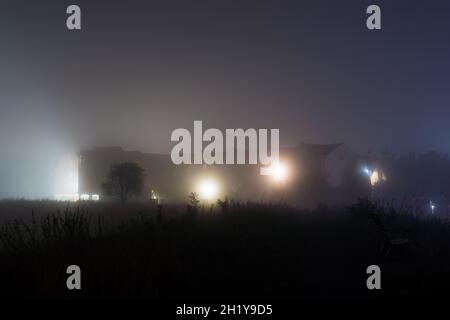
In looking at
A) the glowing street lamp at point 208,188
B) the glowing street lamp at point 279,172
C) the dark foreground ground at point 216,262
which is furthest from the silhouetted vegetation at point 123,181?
the dark foreground ground at point 216,262

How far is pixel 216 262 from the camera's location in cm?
859

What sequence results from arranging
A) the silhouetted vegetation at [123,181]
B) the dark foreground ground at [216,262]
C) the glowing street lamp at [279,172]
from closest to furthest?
the dark foreground ground at [216,262] → the silhouetted vegetation at [123,181] → the glowing street lamp at [279,172]

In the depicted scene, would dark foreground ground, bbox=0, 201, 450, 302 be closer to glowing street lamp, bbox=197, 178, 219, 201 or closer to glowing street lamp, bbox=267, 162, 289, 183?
glowing street lamp, bbox=267, 162, 289, 183

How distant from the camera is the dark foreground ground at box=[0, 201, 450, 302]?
22.7 feet

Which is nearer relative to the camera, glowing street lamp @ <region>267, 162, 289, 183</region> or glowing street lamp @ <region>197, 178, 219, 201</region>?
glowing street lamp @ <region>267, 162, 289, 183</region>

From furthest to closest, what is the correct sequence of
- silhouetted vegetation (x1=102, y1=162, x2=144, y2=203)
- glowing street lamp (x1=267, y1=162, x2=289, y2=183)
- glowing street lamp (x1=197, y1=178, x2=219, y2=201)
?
glowing street lamp (x1=197, y1=178, x2=219, y2=201), glowing street lamp (x1=267, y1=162, x2=289, y2=183), silhouetted vegetation (x1=102, y1=162, x2=144, y2=203)

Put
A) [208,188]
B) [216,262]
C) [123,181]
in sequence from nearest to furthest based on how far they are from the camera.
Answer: [216,262] → [123,181] → [208,188]

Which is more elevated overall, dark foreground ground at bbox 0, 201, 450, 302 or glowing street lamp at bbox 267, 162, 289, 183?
glowing street lamp at bbox 267, 162, 289, 183

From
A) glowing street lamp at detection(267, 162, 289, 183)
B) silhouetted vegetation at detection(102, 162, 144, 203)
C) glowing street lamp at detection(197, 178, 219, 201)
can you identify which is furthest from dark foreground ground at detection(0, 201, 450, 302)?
glowing street lamp at detection(197, 178, 219, 201)

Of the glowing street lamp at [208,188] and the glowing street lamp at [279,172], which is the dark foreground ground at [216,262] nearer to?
the glowing street lamp at [279,172]

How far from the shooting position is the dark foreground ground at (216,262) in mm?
6914

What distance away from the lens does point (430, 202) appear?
38.3 metres

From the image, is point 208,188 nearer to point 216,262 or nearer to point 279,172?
point 279,172

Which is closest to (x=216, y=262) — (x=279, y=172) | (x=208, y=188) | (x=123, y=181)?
(x=123, y=181)
